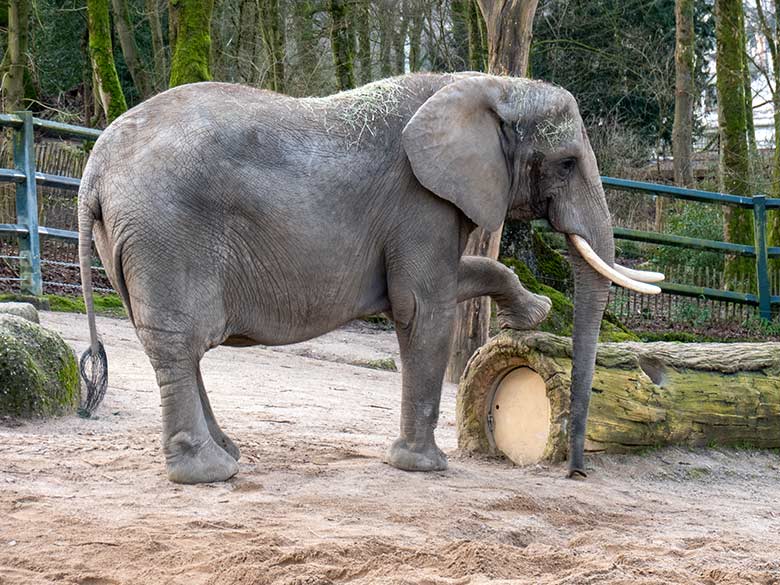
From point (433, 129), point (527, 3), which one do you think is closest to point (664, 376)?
point (433, 129)

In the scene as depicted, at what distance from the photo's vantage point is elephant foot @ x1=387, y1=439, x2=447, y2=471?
631 cm

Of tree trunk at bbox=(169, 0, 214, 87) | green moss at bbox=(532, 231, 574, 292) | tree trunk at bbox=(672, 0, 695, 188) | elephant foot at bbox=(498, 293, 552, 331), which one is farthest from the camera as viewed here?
tree trunk at bbox=(672, 0, 695, 188)

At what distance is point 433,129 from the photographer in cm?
616

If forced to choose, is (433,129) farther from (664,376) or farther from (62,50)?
(62,50)

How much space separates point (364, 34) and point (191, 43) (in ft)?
28.1

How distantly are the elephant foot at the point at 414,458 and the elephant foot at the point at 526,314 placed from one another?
95 centimetres

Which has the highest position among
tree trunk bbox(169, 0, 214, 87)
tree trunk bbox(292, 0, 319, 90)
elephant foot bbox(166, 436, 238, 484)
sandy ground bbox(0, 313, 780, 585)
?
tree trunk bbox(292, 0, 319, 90)

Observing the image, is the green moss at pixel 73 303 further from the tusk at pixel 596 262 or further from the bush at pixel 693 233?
the bush at pixel 693 233

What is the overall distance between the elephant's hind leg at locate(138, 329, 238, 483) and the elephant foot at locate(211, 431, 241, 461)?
50 centimetres

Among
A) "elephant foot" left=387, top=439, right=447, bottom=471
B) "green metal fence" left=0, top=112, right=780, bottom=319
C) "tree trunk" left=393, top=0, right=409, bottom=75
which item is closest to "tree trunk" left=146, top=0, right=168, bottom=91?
"tree trunk" left=393, top=0, right=409, bottom=75

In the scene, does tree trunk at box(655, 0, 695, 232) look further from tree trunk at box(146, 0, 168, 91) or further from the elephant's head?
the elephant's head

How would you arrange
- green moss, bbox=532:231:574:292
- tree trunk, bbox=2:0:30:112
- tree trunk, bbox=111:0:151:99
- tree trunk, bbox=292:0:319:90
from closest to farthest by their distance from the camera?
green moss, bbox=532:231:574:292
tree trunk, bbox=2:0:30:112
tree trunk, bbox=111:0:151:99
tree trunk, bbox=292:0:319:90

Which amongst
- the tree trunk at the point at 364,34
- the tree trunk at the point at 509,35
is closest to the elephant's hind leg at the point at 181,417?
the tree trunk at the point at 509,35

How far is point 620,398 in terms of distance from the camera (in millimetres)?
6777
